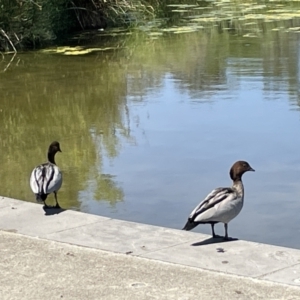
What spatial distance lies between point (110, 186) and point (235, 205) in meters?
3.18

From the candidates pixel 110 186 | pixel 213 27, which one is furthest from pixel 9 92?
pixel 213 27

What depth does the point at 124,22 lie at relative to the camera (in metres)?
26.4

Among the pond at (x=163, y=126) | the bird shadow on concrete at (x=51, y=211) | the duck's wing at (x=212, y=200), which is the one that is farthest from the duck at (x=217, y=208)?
the bird shadow on concrete at (x=51, y=211)

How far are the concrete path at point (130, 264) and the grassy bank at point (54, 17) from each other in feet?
46.9

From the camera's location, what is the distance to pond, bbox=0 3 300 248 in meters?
8.85

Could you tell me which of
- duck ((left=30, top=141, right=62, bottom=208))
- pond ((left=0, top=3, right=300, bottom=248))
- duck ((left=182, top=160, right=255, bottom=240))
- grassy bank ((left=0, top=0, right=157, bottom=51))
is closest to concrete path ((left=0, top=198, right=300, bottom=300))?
duck ((left=182, top=160, right=255, bottom=240))

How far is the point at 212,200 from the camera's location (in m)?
6.51

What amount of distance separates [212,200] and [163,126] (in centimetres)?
597

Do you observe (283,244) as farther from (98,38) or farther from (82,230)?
(98,38)

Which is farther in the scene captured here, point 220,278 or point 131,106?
point 131,106

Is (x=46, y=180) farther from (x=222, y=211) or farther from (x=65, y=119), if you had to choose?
(x=65, y=119)

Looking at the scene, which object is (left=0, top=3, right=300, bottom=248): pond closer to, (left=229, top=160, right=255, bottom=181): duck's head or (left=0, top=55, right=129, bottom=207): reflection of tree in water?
(left=0, top=55, right=129, bottom=207): reflection of tree in water

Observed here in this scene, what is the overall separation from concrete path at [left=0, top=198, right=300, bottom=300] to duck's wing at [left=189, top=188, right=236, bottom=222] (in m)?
0.24

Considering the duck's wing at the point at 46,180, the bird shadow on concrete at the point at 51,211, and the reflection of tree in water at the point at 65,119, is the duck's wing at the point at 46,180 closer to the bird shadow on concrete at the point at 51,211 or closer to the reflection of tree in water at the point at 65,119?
the bird shadow on concrete at the point at 51,211
